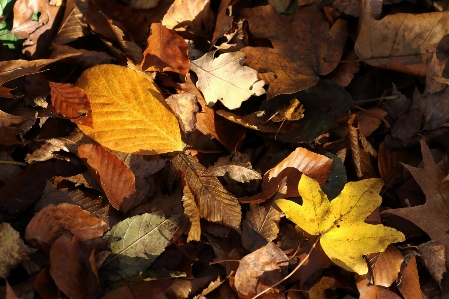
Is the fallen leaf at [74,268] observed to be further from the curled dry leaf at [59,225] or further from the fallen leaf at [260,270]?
the fallen leaf at [260,270]

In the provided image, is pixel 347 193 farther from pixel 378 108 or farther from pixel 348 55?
pixel 348 55

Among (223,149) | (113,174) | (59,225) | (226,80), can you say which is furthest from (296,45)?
(59,225)

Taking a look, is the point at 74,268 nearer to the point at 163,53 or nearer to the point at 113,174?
the point at 113,174

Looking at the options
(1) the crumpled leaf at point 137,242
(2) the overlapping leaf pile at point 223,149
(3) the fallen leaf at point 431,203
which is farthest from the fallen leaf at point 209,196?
(3) the fallen leaf at point 431,203

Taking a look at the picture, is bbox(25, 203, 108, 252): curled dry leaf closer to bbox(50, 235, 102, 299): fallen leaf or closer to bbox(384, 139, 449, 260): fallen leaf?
bbox(50, 235, 102, 299): fallen leaf

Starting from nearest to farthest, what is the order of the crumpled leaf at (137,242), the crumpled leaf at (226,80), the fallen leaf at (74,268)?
the fallen leaf at (74,268), the crumpled leaf at (137,242), the crumpled leaf at (226,80)

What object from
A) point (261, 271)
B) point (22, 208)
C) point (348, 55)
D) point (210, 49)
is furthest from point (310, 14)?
point (22, 208)

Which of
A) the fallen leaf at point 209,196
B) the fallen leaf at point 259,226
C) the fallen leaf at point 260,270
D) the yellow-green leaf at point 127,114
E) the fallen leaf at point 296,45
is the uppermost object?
the fallen leaf at point 296,45
